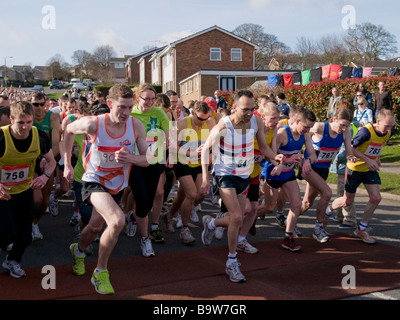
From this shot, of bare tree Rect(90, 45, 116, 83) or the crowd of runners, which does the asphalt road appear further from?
bare tree Rect(90, 45, 116, 83)

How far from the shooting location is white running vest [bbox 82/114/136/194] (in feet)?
16.3

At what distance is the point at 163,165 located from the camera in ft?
22.0

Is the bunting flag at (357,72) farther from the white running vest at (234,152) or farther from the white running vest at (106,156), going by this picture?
the white running vest at (106,156)

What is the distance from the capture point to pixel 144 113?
6.48 metres

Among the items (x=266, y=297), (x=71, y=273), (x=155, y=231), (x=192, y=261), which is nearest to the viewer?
(x=266, y=297)

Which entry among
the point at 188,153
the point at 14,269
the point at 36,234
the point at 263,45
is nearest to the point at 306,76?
the point at 188,153

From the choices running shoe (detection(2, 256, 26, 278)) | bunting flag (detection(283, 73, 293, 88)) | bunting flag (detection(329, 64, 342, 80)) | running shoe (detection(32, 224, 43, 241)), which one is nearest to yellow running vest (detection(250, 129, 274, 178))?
running shoe (detection(2, 256, 26, 278))

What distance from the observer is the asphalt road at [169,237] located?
6.05 metres

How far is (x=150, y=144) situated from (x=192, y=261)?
1.78 m

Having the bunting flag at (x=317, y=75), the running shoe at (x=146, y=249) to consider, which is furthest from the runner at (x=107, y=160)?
the bunting flag at (x=317, y=75)

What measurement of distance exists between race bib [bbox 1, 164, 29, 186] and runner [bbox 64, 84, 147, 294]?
1.74 feet

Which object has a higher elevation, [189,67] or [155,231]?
[189,67]
